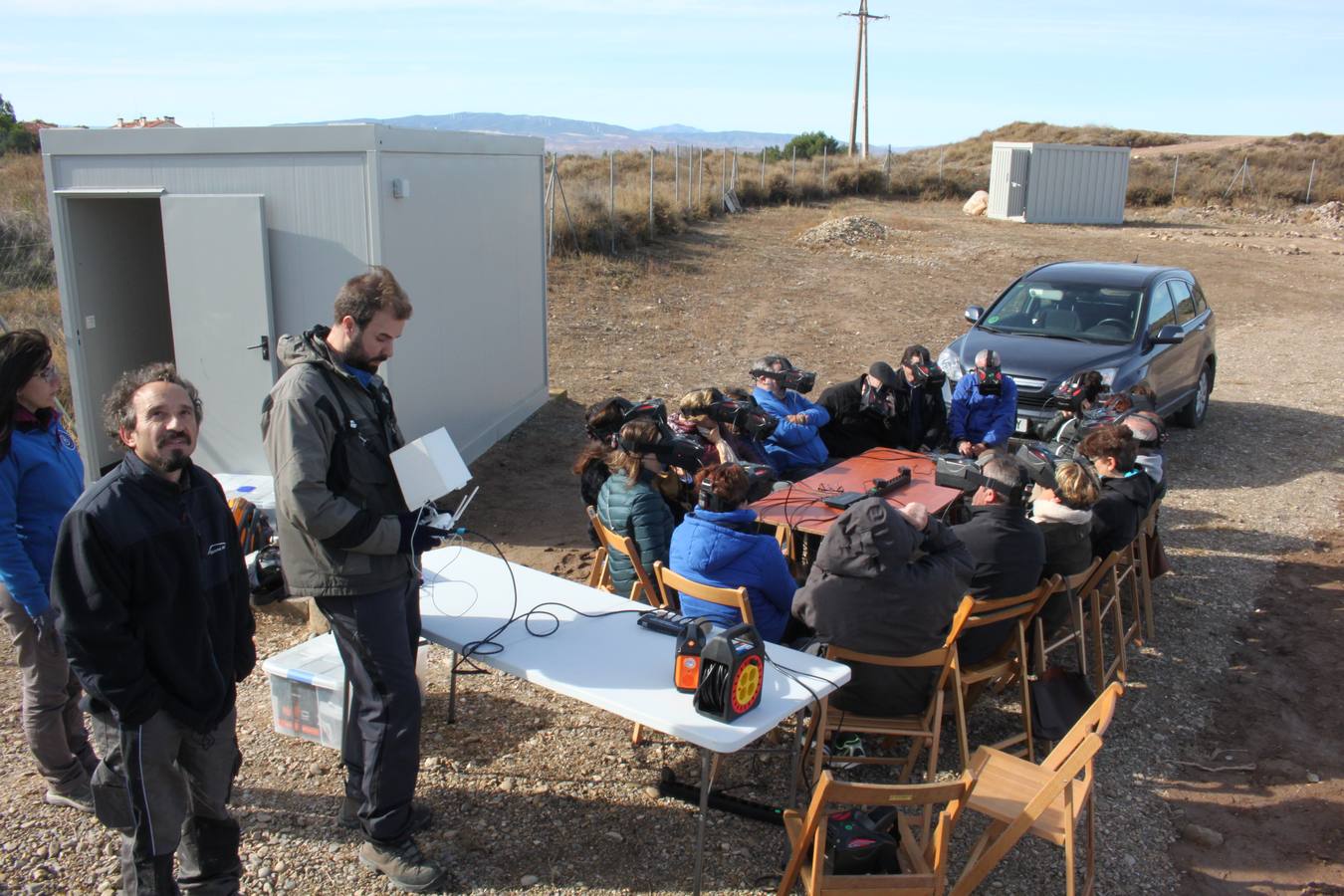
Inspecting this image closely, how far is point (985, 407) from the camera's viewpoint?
7.25m

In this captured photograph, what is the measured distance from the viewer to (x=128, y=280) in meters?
7.81

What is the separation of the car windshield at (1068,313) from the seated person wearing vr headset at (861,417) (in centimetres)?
286

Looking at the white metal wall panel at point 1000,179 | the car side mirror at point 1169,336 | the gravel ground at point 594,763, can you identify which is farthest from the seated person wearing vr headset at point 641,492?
the white metal wall panel at point 1000,179

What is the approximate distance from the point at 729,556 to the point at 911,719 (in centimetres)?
97

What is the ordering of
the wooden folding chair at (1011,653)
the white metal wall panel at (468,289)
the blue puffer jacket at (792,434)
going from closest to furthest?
the wooden folding chair at (1011,653) → the blue puffer jacket at (792,434) → the white metal wall panel at (468,289)

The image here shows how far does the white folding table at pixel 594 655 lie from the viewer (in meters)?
3.26

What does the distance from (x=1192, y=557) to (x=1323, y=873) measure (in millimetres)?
3384

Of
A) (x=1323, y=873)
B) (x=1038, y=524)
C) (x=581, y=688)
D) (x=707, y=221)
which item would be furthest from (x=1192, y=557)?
(x=707, y=221)

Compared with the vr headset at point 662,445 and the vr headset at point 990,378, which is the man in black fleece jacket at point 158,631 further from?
the vr headset at point 990,378

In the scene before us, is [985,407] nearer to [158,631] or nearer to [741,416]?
[741,416]

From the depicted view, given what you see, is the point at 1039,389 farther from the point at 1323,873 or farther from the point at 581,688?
the point at 581,688

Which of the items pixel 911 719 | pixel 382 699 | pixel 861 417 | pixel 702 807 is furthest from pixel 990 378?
pixel 382 699

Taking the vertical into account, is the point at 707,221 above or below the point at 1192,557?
above

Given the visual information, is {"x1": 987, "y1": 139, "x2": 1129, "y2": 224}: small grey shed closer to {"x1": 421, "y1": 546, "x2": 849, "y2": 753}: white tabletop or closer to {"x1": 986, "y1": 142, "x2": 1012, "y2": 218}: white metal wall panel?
{"x1": 986, "y1": 142, "x2": 1012, "y2": 218}: white metal wall panel
